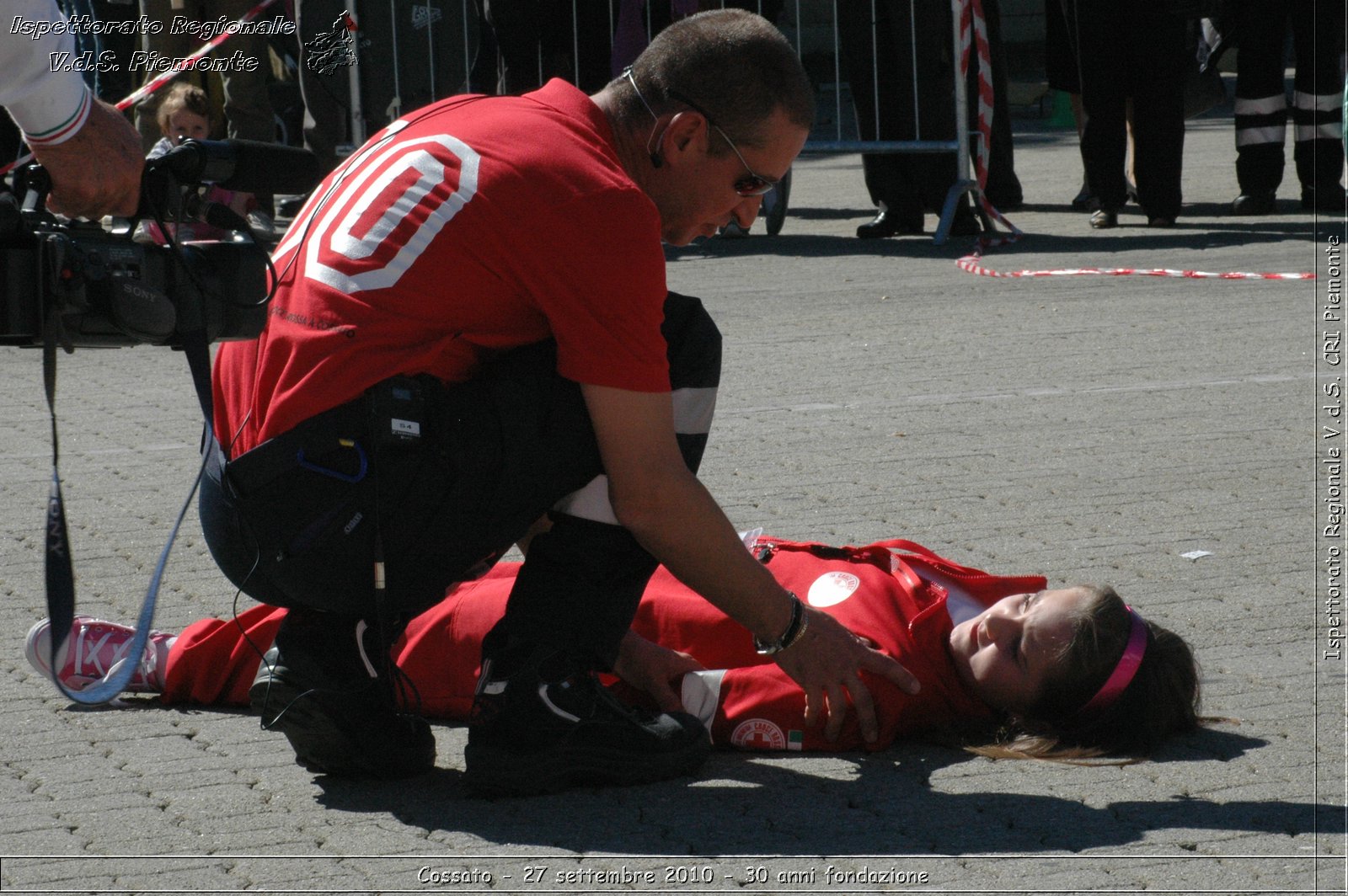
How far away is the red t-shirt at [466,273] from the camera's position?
2.71 meters

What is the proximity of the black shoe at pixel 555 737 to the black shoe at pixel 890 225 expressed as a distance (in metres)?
7.95

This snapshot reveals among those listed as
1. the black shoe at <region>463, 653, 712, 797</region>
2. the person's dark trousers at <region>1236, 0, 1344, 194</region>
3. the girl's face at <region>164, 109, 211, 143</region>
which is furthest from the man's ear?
the person's dark trousers at <region>1236, 0, 1344, 194</region>

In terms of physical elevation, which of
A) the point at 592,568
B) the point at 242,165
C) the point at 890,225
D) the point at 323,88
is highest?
the point at 242,165

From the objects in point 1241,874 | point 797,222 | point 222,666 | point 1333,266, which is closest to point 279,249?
point 222,666

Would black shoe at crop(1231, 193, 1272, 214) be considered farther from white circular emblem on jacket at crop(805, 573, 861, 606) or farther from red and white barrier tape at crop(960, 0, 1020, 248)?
white circular emblem on jacket at crop(805, 573, 861, 606)

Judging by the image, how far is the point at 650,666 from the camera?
128 inches

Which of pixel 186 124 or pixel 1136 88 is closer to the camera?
pixel 186 124

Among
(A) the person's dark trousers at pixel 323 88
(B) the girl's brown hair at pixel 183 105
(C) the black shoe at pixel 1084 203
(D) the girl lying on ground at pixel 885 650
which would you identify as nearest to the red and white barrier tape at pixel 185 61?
(A) the person's dark trousers at pixel 323 88

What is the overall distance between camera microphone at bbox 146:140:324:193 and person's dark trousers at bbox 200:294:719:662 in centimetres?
37

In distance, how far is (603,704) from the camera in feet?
9.84

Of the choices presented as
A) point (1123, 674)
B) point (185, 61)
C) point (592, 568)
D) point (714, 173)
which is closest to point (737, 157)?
point (714, 173)

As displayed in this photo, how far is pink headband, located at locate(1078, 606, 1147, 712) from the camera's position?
10.4ft

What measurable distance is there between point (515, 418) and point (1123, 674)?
124cm

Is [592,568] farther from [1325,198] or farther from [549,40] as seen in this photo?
[1325,198]
